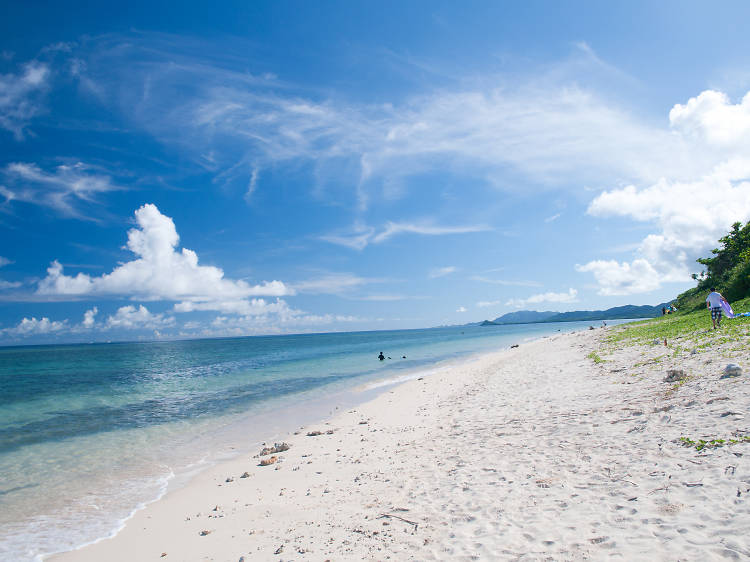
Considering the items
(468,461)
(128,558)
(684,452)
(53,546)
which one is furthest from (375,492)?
(53,546)

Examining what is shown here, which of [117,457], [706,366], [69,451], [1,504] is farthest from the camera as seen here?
[69,451]

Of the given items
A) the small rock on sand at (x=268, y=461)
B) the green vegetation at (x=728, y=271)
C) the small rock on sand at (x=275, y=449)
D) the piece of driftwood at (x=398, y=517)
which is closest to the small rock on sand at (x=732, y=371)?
the piece of driftwood at (x=398, y=517)

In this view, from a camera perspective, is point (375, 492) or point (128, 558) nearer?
point (128, 558)

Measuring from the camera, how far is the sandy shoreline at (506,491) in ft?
16.3

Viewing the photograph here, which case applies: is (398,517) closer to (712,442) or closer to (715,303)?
(712,442)

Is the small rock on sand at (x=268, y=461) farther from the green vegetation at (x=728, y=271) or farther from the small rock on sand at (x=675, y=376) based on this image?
the green vegetation at (x=728, y=271)

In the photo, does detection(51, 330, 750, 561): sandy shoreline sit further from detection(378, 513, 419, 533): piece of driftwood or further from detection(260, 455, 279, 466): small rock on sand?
detection(260, 455, 279, 466): small rock on sand

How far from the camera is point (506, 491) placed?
6664 millimetres

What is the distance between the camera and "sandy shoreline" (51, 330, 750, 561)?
16.3ft

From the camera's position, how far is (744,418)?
7051 millimetres

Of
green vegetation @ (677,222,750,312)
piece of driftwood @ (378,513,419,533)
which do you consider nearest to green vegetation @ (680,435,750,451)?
piece of driftwood @ (378,513,419,533)

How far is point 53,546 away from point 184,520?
267cm

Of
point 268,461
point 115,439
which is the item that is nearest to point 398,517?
point 268,461

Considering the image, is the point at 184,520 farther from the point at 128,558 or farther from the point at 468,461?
the point at 468,461
